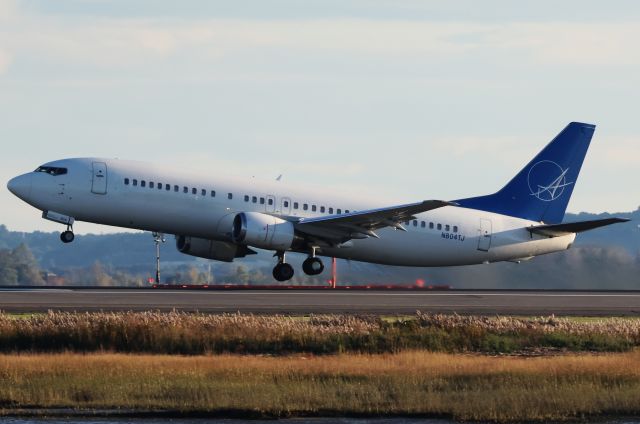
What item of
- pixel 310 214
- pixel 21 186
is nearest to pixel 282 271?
pixel 310 214

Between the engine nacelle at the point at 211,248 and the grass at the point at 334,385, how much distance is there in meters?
25.7

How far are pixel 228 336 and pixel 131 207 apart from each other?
20.0m

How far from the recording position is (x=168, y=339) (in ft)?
112

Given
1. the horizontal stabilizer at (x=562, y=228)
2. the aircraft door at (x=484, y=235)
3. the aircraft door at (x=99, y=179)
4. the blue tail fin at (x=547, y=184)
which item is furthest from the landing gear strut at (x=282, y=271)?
the horizontal stabilizer at (x=562, y=228)

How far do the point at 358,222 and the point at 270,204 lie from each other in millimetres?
3843

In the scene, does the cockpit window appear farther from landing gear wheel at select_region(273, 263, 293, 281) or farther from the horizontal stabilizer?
the horizontal stabilizer

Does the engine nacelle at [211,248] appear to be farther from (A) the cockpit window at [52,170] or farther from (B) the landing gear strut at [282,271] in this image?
(A) the cockpit window at [52,170]

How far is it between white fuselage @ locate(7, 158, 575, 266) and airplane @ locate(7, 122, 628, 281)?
0.05 meters

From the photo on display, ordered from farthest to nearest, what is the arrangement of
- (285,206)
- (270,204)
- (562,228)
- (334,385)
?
(562,228) < (285,206) < (270,204) < (334,385)

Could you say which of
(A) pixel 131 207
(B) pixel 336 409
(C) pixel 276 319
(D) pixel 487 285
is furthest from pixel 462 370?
(D) pixel 487 285

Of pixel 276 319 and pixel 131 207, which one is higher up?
pixel 131 207

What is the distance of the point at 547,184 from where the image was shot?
62.8m

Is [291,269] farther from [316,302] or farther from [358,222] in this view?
[316,302]

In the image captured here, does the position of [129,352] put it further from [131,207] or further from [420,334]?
[131,207]
